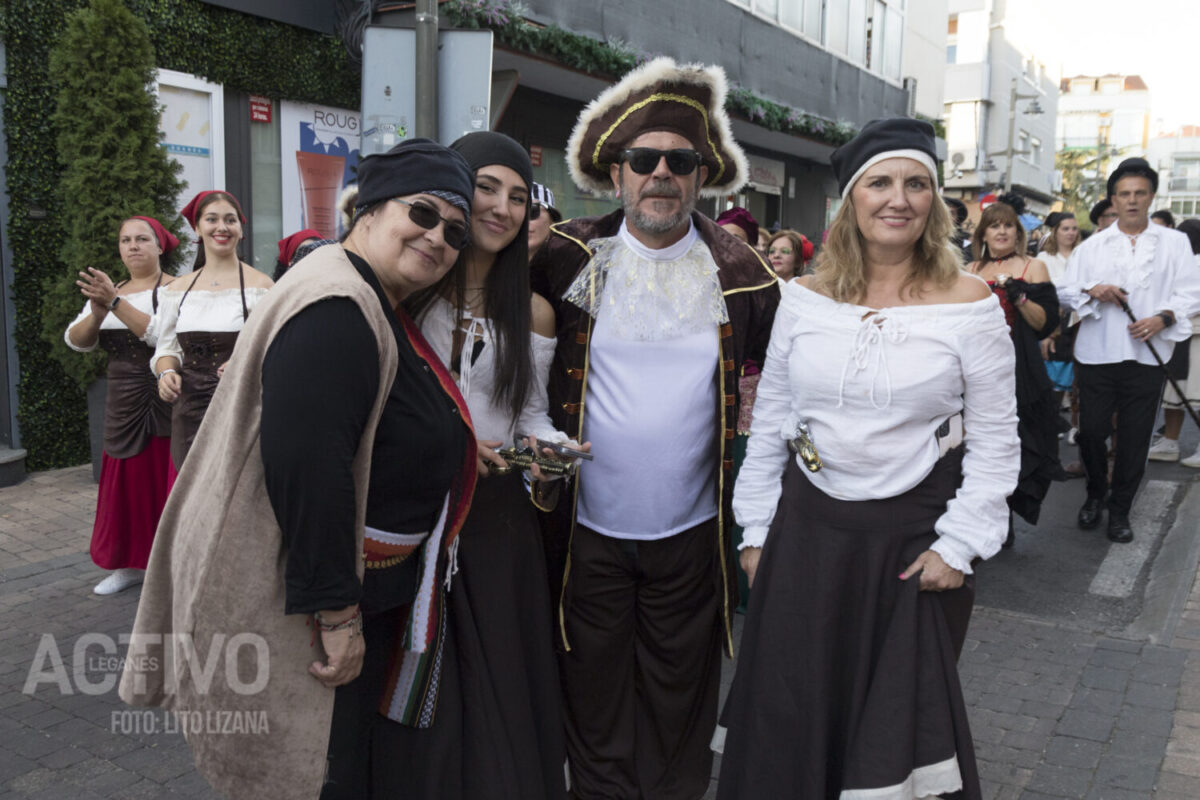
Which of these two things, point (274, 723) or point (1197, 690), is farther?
point (1197, 690)

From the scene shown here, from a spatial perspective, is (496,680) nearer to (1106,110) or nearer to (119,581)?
(119,581)

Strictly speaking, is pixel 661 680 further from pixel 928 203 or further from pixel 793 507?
pixel 928 203

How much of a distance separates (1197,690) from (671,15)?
1098 centimetres

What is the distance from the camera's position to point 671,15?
1291 cm

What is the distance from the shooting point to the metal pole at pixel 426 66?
5777 mm

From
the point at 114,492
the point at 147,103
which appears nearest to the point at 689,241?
the point at 114,492

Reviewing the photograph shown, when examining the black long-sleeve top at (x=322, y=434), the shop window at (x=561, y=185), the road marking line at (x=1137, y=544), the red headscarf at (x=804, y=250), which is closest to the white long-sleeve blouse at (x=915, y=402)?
the black long-sleeve top at (x=322, y=434)

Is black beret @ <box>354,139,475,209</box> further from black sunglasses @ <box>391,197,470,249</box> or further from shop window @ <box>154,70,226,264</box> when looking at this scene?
shop window @ <box>154,70,226,264</box>

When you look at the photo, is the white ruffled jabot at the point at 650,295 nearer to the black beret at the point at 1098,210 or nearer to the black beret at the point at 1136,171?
the black beret at the point at 1136,171

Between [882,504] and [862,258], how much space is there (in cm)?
68

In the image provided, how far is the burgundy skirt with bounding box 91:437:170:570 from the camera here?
521 centimetres

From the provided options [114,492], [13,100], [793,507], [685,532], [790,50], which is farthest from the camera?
[790,50]

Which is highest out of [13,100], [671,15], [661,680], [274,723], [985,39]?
[985,39]

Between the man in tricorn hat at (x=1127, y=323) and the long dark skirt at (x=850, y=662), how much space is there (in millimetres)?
4384
